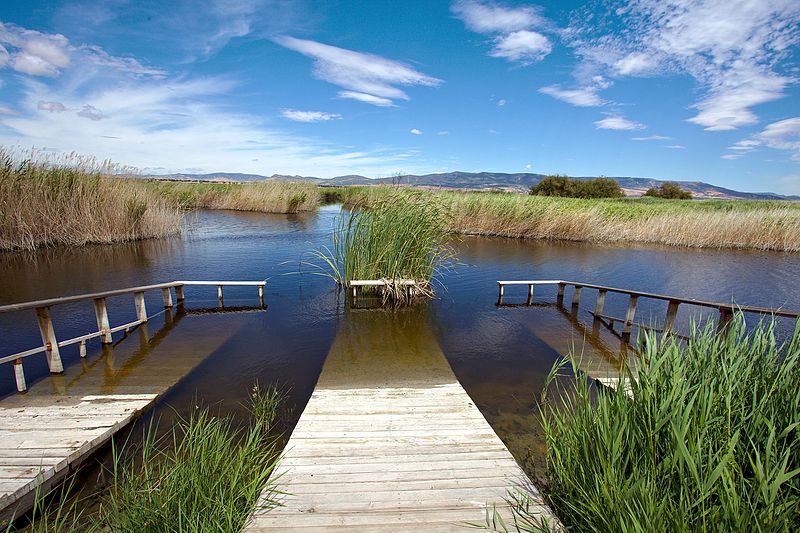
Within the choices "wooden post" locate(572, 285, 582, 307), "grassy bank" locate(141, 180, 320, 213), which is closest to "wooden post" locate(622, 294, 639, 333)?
"wooden post" locate(572, 285, 582, 307)

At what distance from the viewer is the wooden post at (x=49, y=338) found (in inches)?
203

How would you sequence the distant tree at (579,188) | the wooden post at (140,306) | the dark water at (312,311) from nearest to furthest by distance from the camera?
the dark water at (312,311) < the wooden post at (140,306) < the distant tree at (579,188)

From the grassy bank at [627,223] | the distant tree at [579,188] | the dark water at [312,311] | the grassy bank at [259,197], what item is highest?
the distant tree at [579,188]

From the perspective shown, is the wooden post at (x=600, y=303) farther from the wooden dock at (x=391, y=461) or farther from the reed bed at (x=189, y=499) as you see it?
the reed bed at (x=189, y=499)

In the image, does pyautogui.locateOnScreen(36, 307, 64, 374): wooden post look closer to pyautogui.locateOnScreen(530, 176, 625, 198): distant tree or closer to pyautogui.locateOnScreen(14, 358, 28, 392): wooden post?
pyautogui.locateOnScreen(14, 358, 28, 392): wooden post

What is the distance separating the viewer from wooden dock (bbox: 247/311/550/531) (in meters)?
2.59

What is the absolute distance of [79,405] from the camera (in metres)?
4.38

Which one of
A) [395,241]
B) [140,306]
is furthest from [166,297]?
[395,241]

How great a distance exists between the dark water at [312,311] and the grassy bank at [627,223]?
176 cm

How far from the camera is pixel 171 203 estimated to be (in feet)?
60.5

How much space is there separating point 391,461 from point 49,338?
5.37m

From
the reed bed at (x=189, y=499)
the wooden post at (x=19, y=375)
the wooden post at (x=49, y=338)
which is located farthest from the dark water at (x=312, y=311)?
the reed bed at (x=189, y=499)

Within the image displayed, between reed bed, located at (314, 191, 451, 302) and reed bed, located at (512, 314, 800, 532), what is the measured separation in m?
6.48

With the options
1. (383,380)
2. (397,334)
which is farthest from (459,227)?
(383,380)
